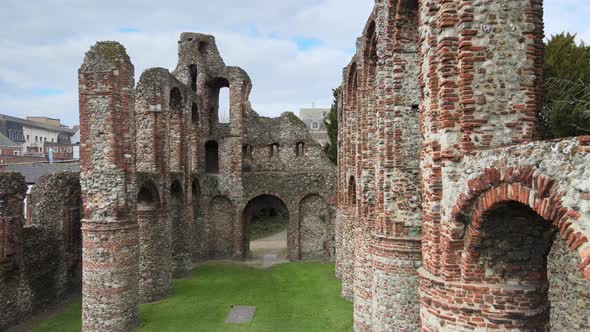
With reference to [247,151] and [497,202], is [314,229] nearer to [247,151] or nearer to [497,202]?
[247,151]

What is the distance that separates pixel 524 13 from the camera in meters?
6.08

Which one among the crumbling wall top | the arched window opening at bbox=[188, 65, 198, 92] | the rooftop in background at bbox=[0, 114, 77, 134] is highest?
the rooftop in background at bbox=[0, 114, 77, 134]

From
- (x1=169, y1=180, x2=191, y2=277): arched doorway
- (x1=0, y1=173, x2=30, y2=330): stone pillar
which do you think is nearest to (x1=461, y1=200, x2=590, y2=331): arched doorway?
(x1=0, y1=173, x2=30, y2=330): stone pillar

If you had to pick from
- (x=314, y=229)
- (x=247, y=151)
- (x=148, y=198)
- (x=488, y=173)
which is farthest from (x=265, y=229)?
(x=488, y=173)

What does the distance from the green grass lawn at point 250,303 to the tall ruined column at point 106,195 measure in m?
1.27

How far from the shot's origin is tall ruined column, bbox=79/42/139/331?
14.1 m

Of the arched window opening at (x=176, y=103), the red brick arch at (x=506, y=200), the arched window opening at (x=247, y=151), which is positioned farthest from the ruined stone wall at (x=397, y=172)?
the arched window opening at (x=247, y=151)

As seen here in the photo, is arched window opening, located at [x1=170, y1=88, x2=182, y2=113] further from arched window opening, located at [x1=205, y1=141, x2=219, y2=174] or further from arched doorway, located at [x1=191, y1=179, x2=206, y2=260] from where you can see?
arched window opening, located at [x1=205, y1=141, x2=219, y2=174]

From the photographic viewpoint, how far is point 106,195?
14469mm

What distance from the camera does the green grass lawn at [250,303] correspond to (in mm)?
15109

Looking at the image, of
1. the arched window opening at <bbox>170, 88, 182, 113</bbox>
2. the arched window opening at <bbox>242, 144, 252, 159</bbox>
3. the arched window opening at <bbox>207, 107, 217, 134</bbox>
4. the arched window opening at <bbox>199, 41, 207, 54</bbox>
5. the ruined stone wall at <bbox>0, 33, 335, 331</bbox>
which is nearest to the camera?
the ruined stone wall at <bbox>0, 33, 335, 331</bbox>

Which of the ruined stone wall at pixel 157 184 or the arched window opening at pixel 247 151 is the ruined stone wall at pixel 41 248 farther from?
the arched window opening at pixel 247 151

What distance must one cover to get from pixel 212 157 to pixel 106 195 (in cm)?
1457

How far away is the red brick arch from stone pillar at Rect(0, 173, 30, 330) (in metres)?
13.7
